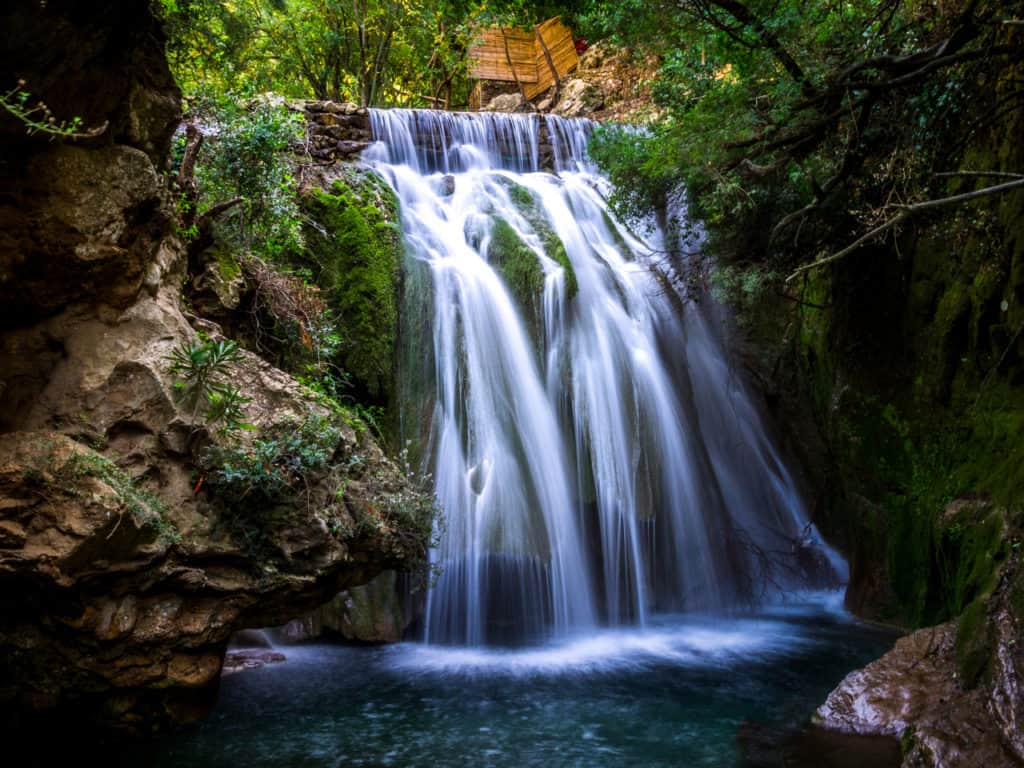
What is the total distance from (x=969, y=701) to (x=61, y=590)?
212 inches

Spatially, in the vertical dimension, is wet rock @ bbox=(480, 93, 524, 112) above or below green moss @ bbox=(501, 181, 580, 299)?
above

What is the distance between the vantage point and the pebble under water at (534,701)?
5.10 metres

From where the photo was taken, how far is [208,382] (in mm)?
5031

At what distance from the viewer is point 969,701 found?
14.5 ft

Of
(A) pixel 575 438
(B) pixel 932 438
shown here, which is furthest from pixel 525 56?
(B) pixel 932 438

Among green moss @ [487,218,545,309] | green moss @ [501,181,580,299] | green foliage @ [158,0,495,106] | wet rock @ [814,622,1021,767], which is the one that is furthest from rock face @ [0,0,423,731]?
green foliage @ [158,0,495,106]

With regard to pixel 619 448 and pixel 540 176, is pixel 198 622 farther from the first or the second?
pixel 540 176

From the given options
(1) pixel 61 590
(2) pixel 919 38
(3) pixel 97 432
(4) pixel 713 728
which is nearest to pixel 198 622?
(1) pixel 61 590

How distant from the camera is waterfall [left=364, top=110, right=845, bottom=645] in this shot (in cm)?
820

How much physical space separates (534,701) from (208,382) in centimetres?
364

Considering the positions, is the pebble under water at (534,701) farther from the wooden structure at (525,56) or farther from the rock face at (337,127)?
the wooden structure at (525,56)

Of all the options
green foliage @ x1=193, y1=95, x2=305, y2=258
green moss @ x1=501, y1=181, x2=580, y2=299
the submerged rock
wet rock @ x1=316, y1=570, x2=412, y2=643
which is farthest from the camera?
green moss @ x1=501, y1=181, x2=580, y2=299

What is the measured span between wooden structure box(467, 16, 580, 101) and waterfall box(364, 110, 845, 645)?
11.7m

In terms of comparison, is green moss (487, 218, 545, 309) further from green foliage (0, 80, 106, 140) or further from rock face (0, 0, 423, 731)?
green foliage (0, 80, 106, 140)
